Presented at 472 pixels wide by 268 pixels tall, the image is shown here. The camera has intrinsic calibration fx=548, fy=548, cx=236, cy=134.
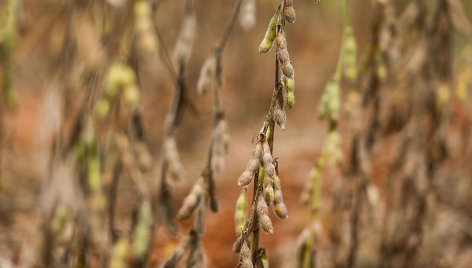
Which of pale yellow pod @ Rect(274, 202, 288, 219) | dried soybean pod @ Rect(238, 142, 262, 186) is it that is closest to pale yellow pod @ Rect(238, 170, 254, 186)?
dried soybean pod @ Rect(238, 142, 262, 186)

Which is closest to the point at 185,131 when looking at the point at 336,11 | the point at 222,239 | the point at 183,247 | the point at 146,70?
the point at 146,70

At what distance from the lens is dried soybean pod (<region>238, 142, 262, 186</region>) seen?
1085 millimetres

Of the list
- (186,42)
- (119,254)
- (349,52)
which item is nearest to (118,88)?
(186,42)

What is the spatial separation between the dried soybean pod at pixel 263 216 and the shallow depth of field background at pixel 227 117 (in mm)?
675

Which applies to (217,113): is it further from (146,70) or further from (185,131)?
(185,131)

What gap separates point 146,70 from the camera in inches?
182

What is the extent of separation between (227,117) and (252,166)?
431 centimetres

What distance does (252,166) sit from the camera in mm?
1100

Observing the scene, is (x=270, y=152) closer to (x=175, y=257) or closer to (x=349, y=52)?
(x=175, y=257)

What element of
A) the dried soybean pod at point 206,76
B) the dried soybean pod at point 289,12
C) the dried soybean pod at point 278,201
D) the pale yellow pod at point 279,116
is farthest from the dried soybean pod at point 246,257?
the dried soybean pod at point 206,76

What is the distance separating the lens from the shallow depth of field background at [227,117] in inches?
90.7

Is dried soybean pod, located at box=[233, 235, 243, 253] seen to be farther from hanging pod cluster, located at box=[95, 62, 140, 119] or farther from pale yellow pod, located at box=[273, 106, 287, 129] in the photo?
hanging pod cluster, located at box=[95, 62, 140, 119]

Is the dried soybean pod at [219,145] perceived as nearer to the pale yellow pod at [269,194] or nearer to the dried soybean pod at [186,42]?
the dried soybean pod at [186,42]

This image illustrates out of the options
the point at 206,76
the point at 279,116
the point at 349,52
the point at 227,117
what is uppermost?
the point at 227,117
